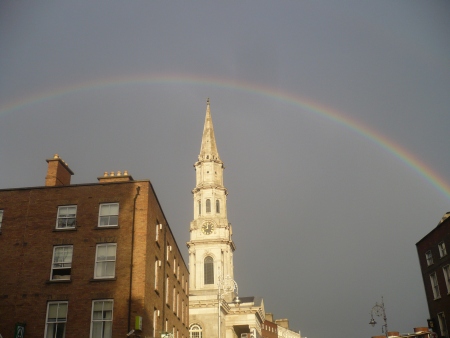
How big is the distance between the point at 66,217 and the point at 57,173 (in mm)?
4568

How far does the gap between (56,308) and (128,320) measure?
4.98 metres

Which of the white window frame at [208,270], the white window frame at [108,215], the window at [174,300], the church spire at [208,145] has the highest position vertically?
the church spire at [208,145]

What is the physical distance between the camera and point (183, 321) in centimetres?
5156

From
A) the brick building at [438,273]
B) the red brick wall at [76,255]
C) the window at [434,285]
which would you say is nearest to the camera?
the red brick wall at [76,255]

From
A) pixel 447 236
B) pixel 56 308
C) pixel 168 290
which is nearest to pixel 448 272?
pixel 447 236

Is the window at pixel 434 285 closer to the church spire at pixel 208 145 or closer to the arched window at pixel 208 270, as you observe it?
the arched window at pixel 208 270

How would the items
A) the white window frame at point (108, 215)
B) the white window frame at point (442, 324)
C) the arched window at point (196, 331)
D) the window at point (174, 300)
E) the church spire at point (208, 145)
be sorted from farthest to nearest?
the church spire at point (208, 145) → the arched window at point (196, 331) → the white window frame at point (442, 324) → the window at point (174, 300) → the white window frame at point (108, 215)

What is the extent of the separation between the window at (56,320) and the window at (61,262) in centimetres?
188

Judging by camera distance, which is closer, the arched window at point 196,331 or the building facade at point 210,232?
the arched window at point 196,331

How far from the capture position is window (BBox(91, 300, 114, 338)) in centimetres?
3222

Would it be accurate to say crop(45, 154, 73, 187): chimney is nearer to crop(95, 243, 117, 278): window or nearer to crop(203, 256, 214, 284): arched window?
crop(95, 243, 117, 278): window

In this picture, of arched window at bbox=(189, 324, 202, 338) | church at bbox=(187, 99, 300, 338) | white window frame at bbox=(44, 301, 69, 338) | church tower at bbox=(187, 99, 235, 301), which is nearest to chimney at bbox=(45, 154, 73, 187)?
white window frame at bbox=(44, 301, 69, 338)

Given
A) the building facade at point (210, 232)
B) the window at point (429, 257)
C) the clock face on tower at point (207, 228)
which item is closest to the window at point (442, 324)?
the window at point (429, 257)

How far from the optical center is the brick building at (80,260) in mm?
32594
